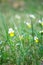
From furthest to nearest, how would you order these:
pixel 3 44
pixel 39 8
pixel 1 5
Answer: pixel 1 5
pixel 39 8
pixel 3 44

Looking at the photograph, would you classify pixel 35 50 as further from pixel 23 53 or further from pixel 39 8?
pixel 39 8

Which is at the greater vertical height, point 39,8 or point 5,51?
point 39,8

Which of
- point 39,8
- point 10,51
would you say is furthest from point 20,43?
point 39,8

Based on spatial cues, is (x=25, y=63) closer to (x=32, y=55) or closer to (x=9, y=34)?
(x=32, y=55)

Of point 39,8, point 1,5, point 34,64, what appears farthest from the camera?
point 1,5

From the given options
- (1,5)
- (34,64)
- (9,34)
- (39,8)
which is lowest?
(34,64)

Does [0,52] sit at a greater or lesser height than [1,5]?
lesser

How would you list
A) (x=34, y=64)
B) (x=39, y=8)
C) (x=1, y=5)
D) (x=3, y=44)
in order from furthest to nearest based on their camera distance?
(x=1, y=5) → (x=39, y=8) → (x=3, y=44) → (x=34, y=64)

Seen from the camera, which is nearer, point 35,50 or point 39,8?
point 35,50

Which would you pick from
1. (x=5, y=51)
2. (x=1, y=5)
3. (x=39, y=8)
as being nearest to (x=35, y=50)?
(x=5, y=51)
